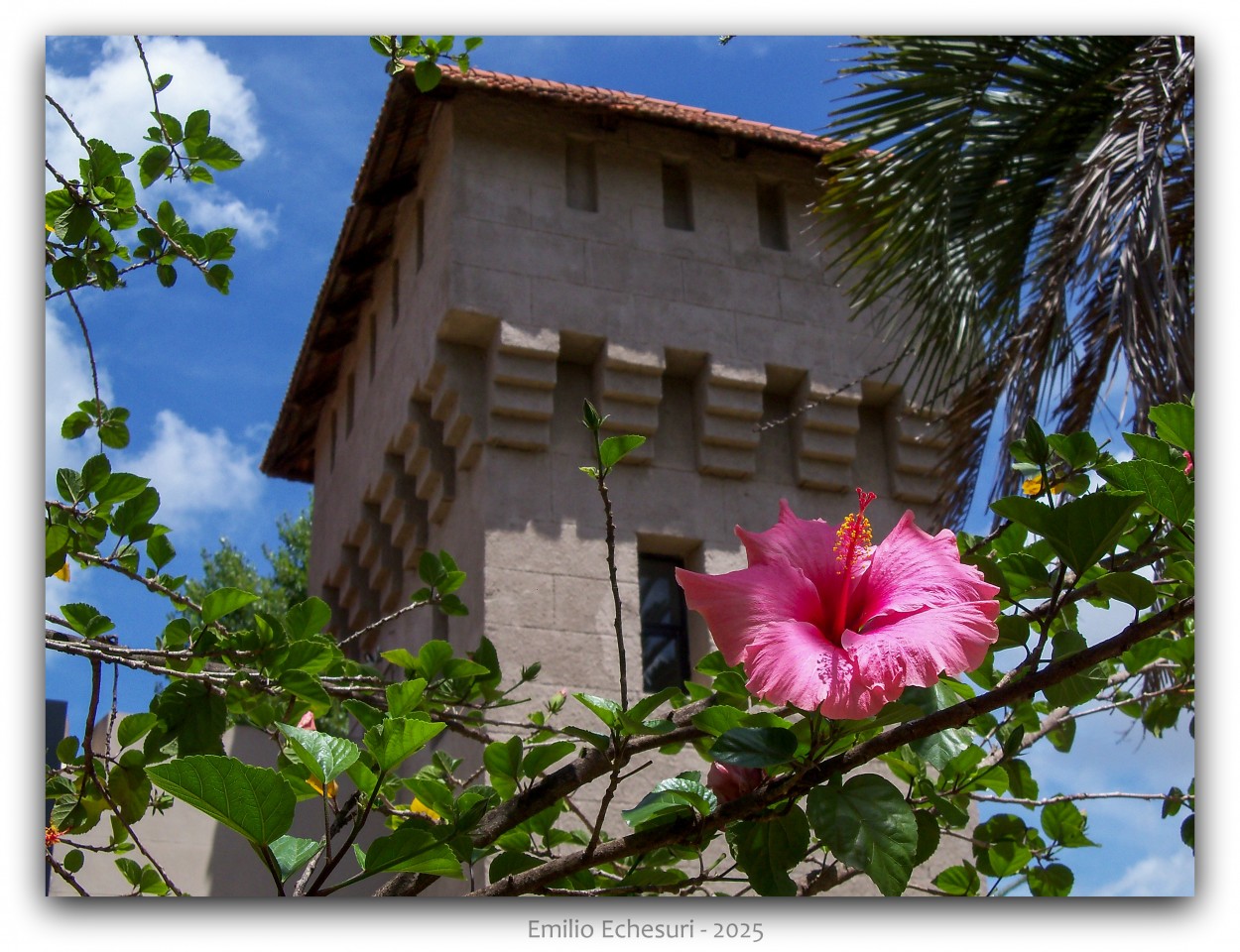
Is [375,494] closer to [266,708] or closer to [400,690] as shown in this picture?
[266,708]

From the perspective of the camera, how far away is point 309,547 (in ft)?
20.9

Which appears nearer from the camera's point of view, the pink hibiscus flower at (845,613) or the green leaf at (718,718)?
the pink hibiscus flower at (845,613)

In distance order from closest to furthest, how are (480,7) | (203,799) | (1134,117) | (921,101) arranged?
(203,799) < (480,7) < (1134,117) < (921,101)

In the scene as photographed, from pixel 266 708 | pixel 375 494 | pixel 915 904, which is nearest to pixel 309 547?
pixel 375 494

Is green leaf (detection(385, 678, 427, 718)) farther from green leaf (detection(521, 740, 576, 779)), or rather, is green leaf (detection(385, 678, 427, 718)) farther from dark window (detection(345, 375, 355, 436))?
dark window (detection(345, 375, 355, 436))

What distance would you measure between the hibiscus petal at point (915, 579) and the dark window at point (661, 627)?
359 centimetres

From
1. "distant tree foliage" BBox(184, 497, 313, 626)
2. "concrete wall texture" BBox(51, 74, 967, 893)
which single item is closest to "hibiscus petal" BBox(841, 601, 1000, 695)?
"distant tree foliage" BBox(184, 497, 313, 626)

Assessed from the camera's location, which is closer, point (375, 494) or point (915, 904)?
point (915, 904)

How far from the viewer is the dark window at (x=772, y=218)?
583 centimetres

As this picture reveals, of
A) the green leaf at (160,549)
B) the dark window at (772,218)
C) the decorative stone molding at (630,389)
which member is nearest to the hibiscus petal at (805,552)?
the green leaf at (160,549)

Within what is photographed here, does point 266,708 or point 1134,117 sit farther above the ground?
point 1134,117

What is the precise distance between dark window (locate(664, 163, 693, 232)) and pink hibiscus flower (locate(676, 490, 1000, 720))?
442 centimetres

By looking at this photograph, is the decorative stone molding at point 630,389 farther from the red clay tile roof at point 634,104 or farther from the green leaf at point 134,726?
the green leaf at point 134,726

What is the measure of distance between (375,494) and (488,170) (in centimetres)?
157
